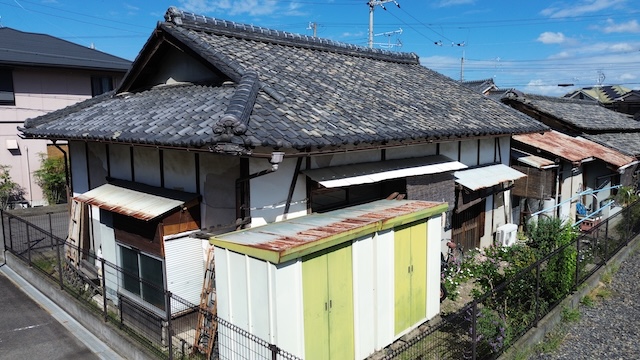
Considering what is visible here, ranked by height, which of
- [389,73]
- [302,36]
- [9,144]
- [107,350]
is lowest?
[107,350]

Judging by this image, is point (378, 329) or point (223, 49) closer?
point (378, 329)

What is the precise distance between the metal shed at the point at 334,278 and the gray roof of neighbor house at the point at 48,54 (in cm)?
1860

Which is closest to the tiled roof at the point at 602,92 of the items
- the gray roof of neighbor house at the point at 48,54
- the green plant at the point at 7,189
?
the gray roof of neighbor house at the point at 48,54

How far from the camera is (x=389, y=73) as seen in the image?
12.4 metres

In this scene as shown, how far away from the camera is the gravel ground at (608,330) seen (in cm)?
707

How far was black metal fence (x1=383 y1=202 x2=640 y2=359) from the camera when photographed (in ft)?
21.0

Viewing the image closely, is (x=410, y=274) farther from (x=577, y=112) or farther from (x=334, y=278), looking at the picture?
(x=577, y=112)

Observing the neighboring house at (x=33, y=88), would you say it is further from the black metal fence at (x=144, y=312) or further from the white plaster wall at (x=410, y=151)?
the white plaster wall at (x=410, y=151)

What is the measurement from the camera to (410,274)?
7273 millimetres

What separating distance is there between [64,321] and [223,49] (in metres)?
6.16

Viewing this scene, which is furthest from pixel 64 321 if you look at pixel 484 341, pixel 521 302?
pixel 521 302

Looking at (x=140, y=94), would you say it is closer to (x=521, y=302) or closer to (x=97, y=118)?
(x=97, y=118)

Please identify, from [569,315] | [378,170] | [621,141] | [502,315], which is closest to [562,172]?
[621,141]

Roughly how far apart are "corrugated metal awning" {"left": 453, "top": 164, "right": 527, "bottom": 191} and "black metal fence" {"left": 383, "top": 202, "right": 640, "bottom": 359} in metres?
2.37
